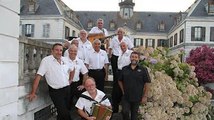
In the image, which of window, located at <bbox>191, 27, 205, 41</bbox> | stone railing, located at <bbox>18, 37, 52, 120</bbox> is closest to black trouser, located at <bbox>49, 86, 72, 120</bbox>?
stone railing, located at <bbox>18, 37, 52, 120</bbox>

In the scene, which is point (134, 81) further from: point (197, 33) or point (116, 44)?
point (197, 33)

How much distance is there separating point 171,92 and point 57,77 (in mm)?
3036

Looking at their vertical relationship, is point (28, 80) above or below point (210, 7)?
below

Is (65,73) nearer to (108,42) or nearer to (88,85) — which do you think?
(88,85)

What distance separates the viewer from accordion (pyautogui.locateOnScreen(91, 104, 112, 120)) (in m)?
5.52

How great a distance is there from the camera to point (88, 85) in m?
5.59

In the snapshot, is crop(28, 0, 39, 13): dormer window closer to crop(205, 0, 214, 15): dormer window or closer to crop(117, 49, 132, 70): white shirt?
crop(205, 0, 214, 15): dormer window

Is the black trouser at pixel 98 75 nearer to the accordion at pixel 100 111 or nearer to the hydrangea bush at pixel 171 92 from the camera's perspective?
the hydrangea bush at pixel 171 92

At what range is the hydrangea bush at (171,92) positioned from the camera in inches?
312

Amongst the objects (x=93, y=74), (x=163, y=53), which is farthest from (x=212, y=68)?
(x=93, y=74)

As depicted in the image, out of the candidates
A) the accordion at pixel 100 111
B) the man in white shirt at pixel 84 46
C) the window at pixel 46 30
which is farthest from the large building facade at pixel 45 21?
the accordion at pixel 100 111

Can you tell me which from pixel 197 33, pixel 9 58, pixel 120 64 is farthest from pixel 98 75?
pixel 197 33

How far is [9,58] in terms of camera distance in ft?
17.1

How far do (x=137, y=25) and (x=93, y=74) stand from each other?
56406 mm
